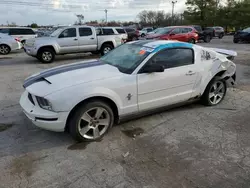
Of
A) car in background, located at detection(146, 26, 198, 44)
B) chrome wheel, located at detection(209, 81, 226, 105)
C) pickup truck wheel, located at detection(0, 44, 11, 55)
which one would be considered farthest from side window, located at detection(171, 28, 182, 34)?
chrome wheel, located at detection(209, 81, 226, 105)

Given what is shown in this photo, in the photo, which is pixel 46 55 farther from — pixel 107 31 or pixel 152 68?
pixel 152 68

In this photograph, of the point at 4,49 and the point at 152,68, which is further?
the point at 4,49

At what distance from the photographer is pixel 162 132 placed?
388 centimetres

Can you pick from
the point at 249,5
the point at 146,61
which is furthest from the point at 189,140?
the point at 249,5

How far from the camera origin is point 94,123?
3549 mm

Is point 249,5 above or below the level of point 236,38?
above

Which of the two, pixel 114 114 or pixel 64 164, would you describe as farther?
pixel 114 114

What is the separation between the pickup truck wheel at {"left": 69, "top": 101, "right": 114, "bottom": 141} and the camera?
11.0 feet

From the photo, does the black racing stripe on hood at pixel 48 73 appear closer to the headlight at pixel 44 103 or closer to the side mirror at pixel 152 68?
the headlight at pixel 44 103

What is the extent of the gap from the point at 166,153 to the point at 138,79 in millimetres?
1235

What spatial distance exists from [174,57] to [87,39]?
8690mm

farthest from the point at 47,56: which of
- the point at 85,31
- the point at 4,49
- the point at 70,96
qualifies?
the point at 70,96

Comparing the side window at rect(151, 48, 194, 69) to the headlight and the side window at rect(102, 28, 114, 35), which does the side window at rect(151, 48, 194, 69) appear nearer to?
the headlight

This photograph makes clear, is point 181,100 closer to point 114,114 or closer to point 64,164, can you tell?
point 114,114
